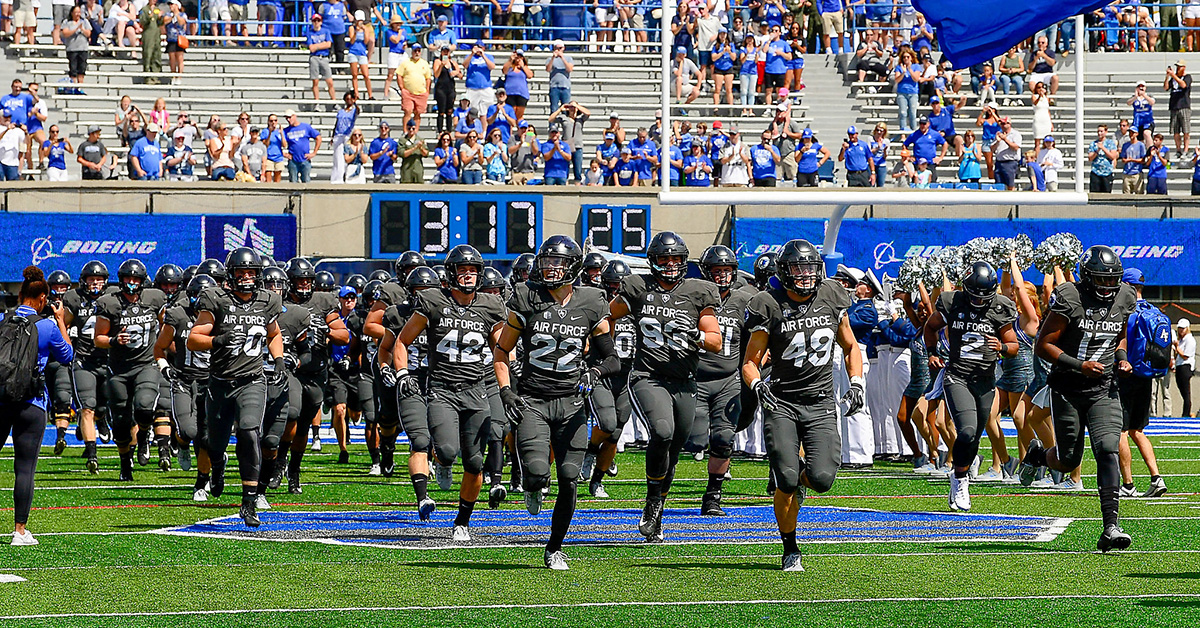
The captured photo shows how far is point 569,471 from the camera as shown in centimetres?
938

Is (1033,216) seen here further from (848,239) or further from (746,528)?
(746,528)

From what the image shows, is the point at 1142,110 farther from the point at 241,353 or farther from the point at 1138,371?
the point at 241,353

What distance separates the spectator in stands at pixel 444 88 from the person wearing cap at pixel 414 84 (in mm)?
129

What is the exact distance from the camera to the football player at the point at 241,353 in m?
11.3

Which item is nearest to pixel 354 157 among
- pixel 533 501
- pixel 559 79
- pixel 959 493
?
pixel 559 79

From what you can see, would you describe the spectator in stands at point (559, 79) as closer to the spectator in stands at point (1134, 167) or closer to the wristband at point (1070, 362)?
the spectator in stands at point (1134, 167)

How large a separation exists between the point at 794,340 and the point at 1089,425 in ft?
6.23

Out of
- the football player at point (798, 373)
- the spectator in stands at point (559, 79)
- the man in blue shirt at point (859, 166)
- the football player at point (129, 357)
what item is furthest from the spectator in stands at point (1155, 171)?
the football player at point (798, 373)

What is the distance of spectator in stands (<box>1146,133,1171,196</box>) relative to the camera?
86.2 feet

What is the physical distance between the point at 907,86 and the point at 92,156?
11.2 metres

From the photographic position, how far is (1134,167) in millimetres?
26422

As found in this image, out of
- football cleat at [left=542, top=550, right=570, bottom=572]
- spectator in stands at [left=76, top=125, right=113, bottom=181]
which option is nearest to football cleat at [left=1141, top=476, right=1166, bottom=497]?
football cleat at [left=542, top=550, right=570, bottom=572]

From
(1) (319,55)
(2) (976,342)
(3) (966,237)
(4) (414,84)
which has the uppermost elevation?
(1) (319,55)

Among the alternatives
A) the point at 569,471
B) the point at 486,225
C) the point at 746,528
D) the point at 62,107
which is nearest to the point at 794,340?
the point at 569,471
